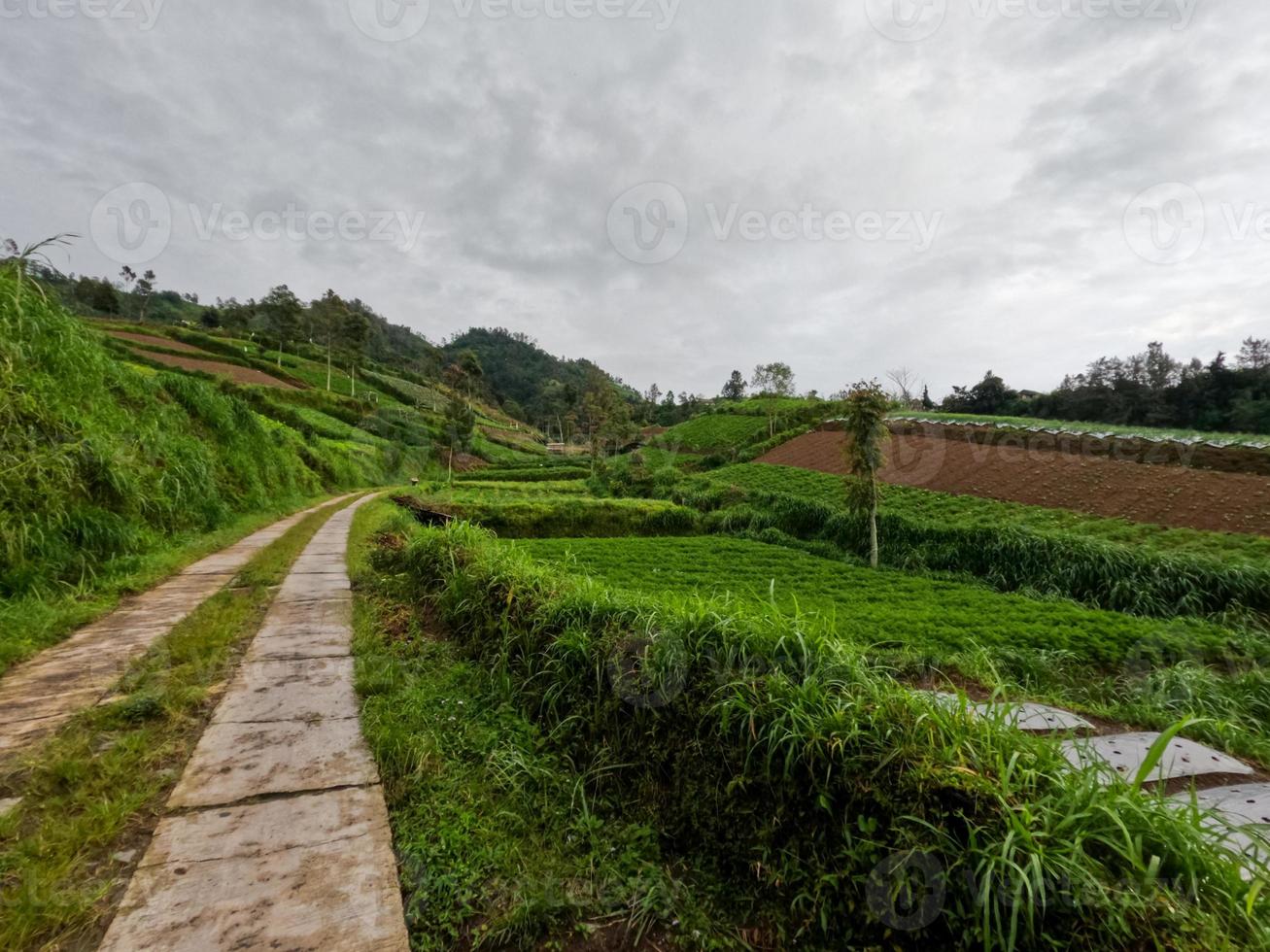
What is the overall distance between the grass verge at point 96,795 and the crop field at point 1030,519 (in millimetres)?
15102

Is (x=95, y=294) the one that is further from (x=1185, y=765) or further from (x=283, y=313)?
(x=1185, y=765)

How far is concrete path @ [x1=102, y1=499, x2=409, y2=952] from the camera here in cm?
156

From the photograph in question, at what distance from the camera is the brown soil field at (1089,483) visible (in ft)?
38.7

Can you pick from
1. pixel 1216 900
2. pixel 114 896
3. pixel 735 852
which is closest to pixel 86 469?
pixel 114 896

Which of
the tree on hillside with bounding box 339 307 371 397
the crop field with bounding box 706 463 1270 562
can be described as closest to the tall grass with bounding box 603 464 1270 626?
the crop field with bounding box 706 463 1270 562

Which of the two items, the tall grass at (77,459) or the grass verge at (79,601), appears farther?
the tall grass at (77,459)

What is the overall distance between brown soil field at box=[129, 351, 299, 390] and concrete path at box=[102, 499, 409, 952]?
32947 mm

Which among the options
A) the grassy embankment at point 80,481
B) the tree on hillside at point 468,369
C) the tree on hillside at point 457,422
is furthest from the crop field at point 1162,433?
the tree on hillside at point 468,369

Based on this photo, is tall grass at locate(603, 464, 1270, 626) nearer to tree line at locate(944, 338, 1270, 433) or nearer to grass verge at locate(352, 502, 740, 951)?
grass verge at locate(352, 502, 740, 951)

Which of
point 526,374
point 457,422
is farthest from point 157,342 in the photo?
point 526,374

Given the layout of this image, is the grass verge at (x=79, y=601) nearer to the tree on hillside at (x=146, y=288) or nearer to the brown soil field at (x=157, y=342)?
the brown soil field at (x=157, y=342)

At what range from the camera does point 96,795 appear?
2.08m

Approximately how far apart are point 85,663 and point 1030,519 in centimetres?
1714

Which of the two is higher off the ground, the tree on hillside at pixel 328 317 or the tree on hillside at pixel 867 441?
the tree on hillside at pixel 328 317
